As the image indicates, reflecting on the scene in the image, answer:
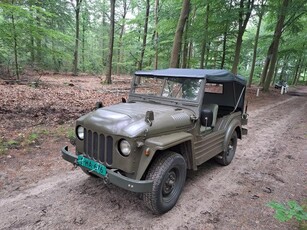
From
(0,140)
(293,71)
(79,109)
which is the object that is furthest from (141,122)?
(293,71)

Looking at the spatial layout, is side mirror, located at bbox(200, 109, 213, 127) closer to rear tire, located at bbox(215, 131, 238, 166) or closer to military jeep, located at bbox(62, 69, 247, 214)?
military jeep, located at bbox(62, 69, 247, 214)

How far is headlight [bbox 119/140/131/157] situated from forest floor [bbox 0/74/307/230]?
0.87 m

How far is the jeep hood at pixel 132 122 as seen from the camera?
282cm

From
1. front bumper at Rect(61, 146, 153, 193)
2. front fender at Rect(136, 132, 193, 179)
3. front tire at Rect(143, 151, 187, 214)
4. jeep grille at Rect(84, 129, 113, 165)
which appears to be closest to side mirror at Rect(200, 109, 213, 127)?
front tire at Rect(143, 151, 187, 214)

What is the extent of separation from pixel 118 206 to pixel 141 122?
49.4 inches

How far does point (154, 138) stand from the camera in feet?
9.59

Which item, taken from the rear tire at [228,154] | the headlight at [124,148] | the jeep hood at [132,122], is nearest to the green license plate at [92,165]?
the headlight at [124,148]

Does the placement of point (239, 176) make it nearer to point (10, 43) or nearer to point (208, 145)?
point (208, 145)

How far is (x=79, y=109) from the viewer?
826 centimetres

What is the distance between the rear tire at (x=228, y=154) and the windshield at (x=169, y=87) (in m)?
1.59

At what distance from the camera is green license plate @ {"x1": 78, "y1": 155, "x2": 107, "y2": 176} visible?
9.41 ft

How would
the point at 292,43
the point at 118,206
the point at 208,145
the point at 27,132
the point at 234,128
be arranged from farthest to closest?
the point at 292,43 → the point at 27,132 → the point at 234,128 → the point at 208,145 → the point at 118,206

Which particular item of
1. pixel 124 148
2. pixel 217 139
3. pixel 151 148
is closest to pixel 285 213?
pixel 151 148

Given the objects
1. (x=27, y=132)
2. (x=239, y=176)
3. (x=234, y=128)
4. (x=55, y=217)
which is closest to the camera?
(x=55, y=217)
